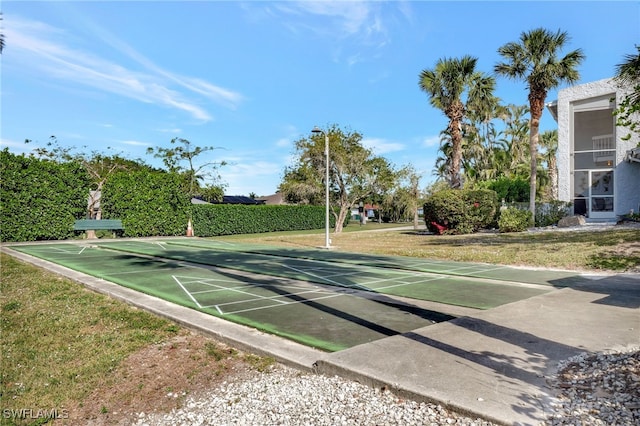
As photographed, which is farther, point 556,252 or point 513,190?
point 513,190

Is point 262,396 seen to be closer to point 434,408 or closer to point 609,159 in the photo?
point 434,408

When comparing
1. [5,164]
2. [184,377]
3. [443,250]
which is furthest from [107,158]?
[184,377]

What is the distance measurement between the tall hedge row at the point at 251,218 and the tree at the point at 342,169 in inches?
137

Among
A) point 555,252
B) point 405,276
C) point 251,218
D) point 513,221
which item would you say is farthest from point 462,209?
point 251,218

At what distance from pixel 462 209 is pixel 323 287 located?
1576cm

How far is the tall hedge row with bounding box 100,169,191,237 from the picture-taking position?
28031 millimetres

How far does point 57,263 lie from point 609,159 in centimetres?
2832

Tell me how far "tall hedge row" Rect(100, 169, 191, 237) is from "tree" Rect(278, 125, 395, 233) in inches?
380

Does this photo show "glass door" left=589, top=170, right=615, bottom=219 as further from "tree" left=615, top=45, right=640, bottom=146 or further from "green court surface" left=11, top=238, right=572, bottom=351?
"tree" left=615, top=45, right=640, bottom=146

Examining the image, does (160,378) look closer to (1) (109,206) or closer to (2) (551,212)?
(2) (551,212)

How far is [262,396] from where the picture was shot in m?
3.76

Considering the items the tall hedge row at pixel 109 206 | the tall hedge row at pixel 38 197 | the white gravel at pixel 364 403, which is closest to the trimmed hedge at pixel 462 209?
the tall hedge row at pixel 109 206

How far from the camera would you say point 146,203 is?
29125mm

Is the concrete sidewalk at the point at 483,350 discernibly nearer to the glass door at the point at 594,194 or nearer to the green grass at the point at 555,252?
the green grass at the point at 555,252
